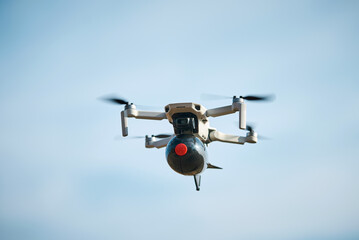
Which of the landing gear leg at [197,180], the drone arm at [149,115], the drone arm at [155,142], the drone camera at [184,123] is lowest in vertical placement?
the landing gear leg at [197,180]

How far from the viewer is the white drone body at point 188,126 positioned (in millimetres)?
22109

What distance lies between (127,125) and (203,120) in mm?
3453

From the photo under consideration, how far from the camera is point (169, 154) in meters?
22.4

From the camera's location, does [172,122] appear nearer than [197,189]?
Yes

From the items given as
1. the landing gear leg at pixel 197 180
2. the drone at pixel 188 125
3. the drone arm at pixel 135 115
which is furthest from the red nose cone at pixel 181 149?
the landing gear leg at pixel 197 180

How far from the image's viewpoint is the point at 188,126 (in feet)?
74.5

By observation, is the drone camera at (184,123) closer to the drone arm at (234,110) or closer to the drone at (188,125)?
the drone at (188,125)

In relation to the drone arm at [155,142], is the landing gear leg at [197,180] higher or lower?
lower

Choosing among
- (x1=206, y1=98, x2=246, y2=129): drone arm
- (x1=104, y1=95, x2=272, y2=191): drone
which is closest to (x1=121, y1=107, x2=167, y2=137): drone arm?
(x1=104, y1=95, x2=272, y2=191): drone

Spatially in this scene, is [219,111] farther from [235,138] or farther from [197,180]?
[197,180]

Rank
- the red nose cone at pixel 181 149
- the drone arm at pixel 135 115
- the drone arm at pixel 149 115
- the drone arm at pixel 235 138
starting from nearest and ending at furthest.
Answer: the red nose cone at pixel 181 149 < the drone arm at pixel 135 115 < the drone arm at pixel 149 115 < the drone arm at pixel 235 138

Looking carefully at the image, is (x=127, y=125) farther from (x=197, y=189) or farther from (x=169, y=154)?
(x=197, y=189)

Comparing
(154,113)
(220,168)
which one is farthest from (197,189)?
(154,113)

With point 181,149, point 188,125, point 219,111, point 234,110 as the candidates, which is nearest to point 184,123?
point 188,125
